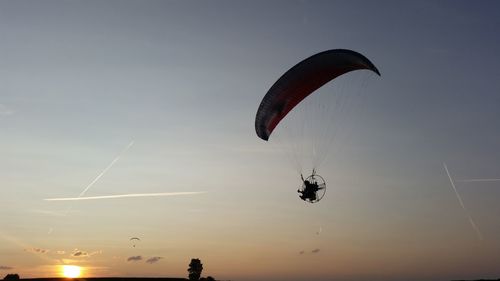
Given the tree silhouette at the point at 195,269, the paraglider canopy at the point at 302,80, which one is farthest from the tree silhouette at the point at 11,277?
the paraglider canopy at the point at 302,80

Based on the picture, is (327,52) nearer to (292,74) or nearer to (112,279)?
(292,74)

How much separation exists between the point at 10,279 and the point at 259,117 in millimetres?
61040

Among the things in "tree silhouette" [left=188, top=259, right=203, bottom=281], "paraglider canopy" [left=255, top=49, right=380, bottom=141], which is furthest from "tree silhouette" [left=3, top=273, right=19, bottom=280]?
"paraglider canopy" [left=255, top=49, right=380, bottom=141]

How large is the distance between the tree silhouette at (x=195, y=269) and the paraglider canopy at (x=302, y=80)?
54.8 metres

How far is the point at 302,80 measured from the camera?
143 feet

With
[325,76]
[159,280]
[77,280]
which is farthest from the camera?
[159,280]

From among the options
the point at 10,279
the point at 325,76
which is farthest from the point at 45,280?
the point at 325,76

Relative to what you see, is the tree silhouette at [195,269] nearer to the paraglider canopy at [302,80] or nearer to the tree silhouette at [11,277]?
the tree silhouette at [11,277]

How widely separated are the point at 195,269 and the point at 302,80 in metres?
61.1

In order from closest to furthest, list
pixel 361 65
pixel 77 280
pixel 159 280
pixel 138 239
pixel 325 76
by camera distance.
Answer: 1. pixel 361 65
2. pixel 325 76
3. pixel 138 239
4. pixel 77 280
5. pixel 159 280

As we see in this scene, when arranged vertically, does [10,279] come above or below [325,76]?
below

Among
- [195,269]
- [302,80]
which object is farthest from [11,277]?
[302,80]

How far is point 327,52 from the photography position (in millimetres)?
40938

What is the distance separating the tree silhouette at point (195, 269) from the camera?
95.8 metres
